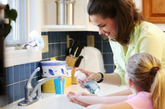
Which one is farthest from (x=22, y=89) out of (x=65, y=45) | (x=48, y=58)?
(x=65, y=45)

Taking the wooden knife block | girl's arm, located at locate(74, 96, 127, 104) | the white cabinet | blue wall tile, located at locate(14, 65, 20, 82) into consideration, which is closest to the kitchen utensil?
the wooden knife block

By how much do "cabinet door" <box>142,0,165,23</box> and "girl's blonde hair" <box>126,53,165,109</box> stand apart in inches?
49.9

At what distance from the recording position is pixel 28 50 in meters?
1.53

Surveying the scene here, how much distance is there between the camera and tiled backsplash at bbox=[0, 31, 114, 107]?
1.39 meters

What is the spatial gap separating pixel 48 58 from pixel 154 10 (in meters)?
1.12

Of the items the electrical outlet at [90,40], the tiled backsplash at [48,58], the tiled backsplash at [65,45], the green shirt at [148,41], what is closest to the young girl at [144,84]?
the green shirt at [148,41]

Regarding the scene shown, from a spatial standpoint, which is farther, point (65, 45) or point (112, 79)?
point (65, 45)

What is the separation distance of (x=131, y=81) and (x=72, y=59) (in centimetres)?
121

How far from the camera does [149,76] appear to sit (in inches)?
34.5

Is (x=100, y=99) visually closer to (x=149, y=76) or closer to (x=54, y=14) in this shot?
(x=149, y=76)

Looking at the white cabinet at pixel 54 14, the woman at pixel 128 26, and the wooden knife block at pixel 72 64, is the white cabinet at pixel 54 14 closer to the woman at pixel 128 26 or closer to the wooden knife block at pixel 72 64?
the wooden knife block at pixel 72 64

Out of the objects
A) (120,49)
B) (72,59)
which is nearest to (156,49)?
(120,49)

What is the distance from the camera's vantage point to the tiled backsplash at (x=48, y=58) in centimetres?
139

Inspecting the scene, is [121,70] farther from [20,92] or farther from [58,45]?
[58,45]
